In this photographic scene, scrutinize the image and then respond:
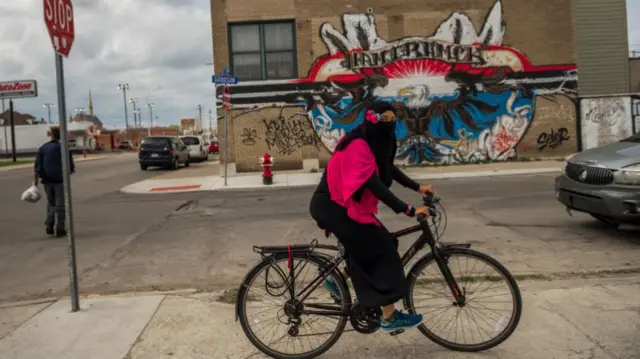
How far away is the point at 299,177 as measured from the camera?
1980 cm

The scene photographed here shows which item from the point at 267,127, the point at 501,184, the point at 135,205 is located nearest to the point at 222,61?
the point at 267,127

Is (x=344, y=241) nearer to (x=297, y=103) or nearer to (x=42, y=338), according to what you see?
(x=42, y=338)

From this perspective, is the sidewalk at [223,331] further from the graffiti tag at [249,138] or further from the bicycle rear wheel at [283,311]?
the graffiti tag at [249,138]

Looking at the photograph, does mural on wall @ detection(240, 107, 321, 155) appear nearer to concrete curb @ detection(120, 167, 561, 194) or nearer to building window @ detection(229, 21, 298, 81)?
building window @ detection(229, 21, 298, 81)

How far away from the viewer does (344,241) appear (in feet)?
12.8

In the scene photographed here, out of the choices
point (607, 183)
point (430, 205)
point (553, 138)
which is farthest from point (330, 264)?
point (553, 138)

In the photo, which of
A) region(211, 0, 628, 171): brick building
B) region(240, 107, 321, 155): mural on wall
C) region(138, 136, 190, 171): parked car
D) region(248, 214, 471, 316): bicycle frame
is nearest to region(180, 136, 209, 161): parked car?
region(138, 136, 190, 171): parked car

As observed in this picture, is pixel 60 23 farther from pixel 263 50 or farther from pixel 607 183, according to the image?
pixel 263 50

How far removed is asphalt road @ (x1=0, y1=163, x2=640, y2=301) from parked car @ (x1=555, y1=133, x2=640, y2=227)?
1.59ft

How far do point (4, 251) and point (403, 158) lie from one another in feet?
54.2

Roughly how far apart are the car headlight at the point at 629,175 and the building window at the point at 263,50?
16608 millimetres

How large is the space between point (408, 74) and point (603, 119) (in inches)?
317

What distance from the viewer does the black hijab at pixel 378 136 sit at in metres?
3.83

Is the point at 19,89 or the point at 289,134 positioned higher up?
the point at 19,89
